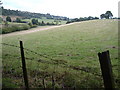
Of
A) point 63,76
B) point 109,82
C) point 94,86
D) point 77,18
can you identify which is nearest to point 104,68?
point 109,82

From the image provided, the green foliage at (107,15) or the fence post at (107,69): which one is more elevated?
the green foliage at (107,15)

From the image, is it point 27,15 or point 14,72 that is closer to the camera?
point 14,72

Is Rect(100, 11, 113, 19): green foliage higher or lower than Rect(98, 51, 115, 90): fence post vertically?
higher

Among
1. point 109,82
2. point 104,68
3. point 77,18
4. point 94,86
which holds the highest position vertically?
point 77,18

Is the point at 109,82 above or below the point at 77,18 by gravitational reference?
below

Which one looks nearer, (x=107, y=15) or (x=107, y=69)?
(x=107, y=69)

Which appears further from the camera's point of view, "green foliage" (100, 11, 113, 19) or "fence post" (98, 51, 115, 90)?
"green foliage" (100, 11, 113, 19)

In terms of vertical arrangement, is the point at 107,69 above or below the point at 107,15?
below

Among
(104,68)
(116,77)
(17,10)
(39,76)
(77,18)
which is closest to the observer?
(104,68)

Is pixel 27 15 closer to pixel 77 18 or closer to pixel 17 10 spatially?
pixel 17 10

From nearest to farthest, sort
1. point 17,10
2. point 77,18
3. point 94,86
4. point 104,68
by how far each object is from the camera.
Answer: point 104,68, point 94,86, point 17,10, point 77,18

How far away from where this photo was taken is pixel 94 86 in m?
6.61

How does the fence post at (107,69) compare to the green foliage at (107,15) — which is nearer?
the fence post at (107,69)

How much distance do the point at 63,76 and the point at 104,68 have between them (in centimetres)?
→ 504
